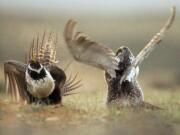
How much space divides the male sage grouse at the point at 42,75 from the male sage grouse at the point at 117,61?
0.08m

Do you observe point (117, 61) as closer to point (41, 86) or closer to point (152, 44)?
point (152, 44)

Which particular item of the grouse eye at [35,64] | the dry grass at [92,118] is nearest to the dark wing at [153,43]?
the dry grass at [92,118]

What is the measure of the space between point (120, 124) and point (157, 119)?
133 millimetres

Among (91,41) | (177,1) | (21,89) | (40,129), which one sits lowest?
(40,129)

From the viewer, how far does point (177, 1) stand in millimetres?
1970

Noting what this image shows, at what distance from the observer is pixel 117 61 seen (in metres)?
1.95

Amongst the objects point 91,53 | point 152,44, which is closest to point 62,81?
point 91,53

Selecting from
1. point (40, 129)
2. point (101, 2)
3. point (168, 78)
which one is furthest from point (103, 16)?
point (40, 129)

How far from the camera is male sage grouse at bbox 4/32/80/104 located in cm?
198

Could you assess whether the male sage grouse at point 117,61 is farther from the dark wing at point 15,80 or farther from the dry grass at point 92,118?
the dark wing at point 15,80

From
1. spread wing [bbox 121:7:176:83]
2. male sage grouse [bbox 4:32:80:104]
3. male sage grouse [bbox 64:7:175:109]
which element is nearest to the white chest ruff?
male sage grouse [bbox 4:32:80:104]

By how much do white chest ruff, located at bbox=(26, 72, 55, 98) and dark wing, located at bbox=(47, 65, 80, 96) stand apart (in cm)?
2

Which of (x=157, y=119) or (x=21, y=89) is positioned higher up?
(x=21, y=89)

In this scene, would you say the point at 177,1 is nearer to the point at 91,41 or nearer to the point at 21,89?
the point at 91,41
